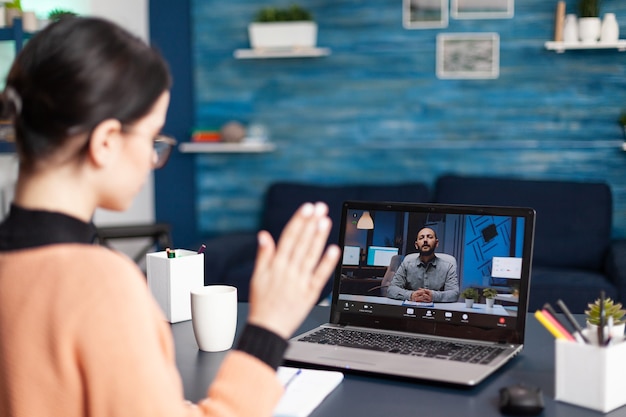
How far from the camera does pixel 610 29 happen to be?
12.4ft

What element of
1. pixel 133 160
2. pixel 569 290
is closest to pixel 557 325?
pixel 133 160

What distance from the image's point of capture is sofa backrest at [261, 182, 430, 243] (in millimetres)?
3975

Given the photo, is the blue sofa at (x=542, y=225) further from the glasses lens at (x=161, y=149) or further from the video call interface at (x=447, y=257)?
the glasses lens at (x=161, y=149)

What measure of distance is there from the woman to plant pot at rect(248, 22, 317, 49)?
10.2 ft

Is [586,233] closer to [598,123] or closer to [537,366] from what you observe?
[598,123]

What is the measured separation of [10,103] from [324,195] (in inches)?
122

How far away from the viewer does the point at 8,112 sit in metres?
1.00

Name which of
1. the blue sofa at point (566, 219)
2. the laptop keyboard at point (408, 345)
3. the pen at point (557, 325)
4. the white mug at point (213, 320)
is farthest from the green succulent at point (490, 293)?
the blue sofa at point (566, 219)

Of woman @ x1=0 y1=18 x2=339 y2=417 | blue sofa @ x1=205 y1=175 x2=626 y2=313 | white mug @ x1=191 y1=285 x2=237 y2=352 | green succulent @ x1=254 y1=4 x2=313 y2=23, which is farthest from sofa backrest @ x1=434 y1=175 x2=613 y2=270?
woman @ x1=0 y1=18 x2=339 y2=417

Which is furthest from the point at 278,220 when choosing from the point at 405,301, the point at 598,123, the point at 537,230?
the point at 405,301

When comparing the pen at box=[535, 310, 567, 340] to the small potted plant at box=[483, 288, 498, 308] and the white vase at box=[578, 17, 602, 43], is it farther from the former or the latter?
the white vase at box=[578, 17, 602, 43]

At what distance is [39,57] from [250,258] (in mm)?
3053

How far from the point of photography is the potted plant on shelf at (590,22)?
3773 mm

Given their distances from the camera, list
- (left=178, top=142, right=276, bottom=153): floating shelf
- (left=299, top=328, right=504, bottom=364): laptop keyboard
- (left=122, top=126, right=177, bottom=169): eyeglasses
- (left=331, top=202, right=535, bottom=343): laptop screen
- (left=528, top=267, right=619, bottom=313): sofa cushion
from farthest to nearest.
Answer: (left=178, top=142, right=276, bottom=153): floating shelf < (left=528, top=267, right=619, bottom=313): sofa cushion < (left=331, top=202, right=535, bottom=343): laptop screen < (left=299, top=328, right=504, bottom=364): laptop keyboard < (left=122, top=126, right=177, bottom=169): eyeglasses
